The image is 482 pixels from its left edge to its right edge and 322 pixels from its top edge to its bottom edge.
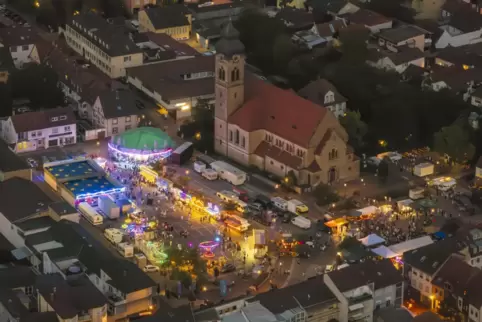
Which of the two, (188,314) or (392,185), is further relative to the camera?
(392,185)

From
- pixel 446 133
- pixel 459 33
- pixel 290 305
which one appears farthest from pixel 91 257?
pixel 459 33

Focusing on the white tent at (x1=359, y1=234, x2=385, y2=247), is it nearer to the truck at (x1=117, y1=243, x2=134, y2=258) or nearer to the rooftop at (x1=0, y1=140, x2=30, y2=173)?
the truck at (x1=117, y1=243, x2=134, y2=258)

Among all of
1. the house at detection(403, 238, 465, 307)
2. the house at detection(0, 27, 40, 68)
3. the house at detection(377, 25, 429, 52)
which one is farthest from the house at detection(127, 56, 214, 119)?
the house at detection(403, 238, 465, 307)

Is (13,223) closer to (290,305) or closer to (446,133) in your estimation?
(290,305)

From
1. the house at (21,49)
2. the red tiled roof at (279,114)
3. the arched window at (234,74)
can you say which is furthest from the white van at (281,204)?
the house at (21,49)

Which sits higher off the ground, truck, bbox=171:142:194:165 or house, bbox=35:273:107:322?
house, bbox=35:273:107:322

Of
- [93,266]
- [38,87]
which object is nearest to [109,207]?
[93,266]
